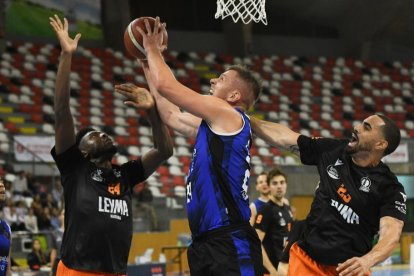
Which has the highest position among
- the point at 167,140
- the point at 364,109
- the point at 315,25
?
the point at 315,25

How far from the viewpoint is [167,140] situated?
5.82 meters

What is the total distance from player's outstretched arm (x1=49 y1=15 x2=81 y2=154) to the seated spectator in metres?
8.32

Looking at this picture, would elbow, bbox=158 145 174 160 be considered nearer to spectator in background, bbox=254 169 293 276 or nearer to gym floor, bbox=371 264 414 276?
spectator in background, bbox=254 169 293 276

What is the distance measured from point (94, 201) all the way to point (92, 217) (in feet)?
0.40

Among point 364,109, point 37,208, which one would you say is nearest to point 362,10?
point 364,109

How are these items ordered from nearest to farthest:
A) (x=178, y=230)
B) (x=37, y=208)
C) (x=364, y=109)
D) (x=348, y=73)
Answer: (x=37, y=208) < (x=178, y=230) < (x=364, y=109) < (x=348, y=73)

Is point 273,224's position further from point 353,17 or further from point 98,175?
point 353,17

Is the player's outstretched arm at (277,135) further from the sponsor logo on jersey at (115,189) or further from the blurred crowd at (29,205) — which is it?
the blurred crowd at (29,205)

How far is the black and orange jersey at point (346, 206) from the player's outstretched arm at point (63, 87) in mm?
1824

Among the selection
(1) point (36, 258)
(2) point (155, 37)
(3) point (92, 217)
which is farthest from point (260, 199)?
(1) point (36, 258)

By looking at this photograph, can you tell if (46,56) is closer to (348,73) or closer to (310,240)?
(348,73)

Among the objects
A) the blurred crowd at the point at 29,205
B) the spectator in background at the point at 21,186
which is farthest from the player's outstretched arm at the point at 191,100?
the spectator in background at the point at 21,186

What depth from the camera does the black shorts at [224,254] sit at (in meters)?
4.45

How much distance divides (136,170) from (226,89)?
149cm
